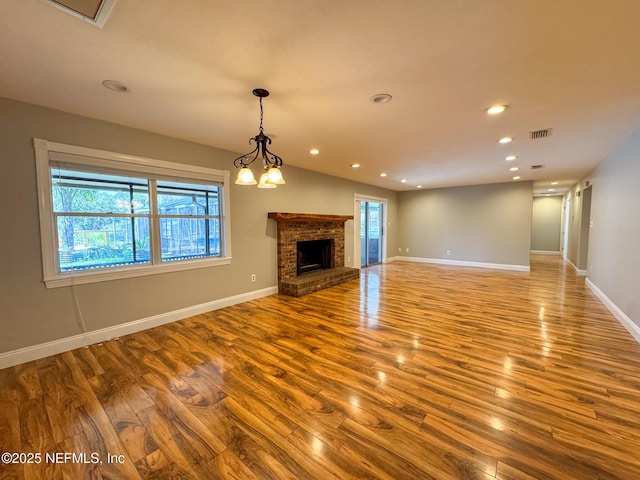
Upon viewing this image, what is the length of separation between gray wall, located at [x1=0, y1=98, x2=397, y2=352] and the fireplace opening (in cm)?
115

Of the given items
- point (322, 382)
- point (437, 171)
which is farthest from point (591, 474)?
point (437, 171)

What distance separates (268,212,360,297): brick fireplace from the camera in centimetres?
496

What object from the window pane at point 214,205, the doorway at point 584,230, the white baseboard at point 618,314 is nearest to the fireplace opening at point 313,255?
the window pane at point 214,205

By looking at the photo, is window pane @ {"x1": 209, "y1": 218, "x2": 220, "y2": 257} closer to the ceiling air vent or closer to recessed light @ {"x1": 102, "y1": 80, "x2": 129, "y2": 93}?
recessed light @ {"x1": 102, "y1": 80, "x2": 129, "y2": 93}

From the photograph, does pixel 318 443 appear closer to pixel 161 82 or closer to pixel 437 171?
pixel 161 82

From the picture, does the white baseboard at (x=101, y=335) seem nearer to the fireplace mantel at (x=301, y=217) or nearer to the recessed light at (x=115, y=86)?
the fireplace mantel at (x=301, y=217)

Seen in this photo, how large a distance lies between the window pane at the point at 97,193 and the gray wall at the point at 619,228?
608cm

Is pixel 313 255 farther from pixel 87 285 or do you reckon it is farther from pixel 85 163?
pixel 85 163

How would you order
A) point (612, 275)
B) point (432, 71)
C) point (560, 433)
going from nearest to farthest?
point (560, 433) < point (432, 71) < point (612, 275)

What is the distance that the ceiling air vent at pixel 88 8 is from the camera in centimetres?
136

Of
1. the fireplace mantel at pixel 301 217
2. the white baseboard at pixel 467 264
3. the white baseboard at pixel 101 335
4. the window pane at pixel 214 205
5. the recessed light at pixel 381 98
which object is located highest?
the recessed light at pixel 381 98

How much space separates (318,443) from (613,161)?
5.78m

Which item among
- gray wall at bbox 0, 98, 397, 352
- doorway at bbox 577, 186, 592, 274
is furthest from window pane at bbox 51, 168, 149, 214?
doorway at bbox 577, 186, 592, 274

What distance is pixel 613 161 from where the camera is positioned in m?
4.11
